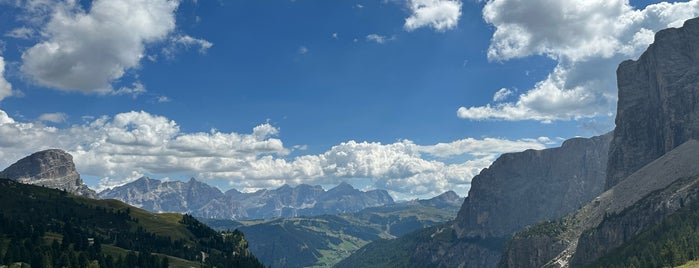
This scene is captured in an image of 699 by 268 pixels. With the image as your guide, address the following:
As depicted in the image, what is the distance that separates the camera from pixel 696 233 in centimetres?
19300

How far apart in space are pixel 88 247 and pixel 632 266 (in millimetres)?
199668

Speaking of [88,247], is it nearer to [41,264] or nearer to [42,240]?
[42,240]

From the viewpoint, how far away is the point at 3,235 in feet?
631

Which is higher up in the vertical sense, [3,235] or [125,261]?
[3,235]

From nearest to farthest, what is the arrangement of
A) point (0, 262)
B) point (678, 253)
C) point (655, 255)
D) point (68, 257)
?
point (0, 262) → point (68, 257) → point (678, 253) → point (655, 255)

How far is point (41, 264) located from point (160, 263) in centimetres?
4555

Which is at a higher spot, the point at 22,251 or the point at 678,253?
the point at 22,251

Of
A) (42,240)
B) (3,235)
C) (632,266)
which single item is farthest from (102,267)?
(632,266)

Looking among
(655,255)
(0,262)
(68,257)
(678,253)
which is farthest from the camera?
(655,255)

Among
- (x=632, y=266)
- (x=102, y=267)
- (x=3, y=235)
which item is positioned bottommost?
(x=632, y=266)

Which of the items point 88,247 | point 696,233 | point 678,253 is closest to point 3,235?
point 88,247

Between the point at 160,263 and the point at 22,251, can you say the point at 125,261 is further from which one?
the point at 22,251

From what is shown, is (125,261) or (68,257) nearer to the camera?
(68,257)

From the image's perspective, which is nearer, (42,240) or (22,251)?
(22,251)
